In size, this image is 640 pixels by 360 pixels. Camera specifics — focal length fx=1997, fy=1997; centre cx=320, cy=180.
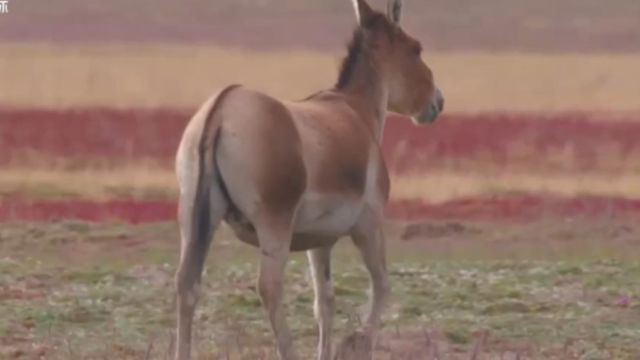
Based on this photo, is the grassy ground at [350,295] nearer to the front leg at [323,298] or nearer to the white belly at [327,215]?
the front leg at [323,298]

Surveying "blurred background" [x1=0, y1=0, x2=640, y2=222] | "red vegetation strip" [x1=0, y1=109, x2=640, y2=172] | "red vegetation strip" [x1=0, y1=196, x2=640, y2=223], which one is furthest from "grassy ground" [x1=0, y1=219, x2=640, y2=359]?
"red vegetation strip" [x1=0, y1=109, x2=640, y2=172]

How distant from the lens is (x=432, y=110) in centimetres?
1205

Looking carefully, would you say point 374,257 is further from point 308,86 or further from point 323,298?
point 308,86

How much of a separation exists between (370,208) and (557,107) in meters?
23.6

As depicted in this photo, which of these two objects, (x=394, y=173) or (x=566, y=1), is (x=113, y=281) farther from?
(x=566, y=1)

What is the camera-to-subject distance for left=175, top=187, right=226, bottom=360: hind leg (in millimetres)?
9359

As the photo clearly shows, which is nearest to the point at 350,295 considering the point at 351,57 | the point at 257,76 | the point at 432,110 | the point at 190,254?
the point at 432,110

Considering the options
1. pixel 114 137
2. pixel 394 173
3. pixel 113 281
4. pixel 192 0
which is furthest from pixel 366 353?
pixel 192 0

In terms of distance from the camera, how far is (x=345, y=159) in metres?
10.2

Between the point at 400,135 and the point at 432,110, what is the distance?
1641cm

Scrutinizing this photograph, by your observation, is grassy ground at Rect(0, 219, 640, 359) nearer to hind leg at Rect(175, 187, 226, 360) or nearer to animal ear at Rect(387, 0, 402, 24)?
hind leg at Rect(175, 187, 226, 360)

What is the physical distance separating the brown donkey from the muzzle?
2.96 ft

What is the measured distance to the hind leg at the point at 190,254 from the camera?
30.7ft

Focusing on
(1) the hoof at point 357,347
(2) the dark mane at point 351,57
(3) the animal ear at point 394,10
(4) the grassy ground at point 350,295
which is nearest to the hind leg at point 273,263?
(4) the grassy ground at point 350,295
